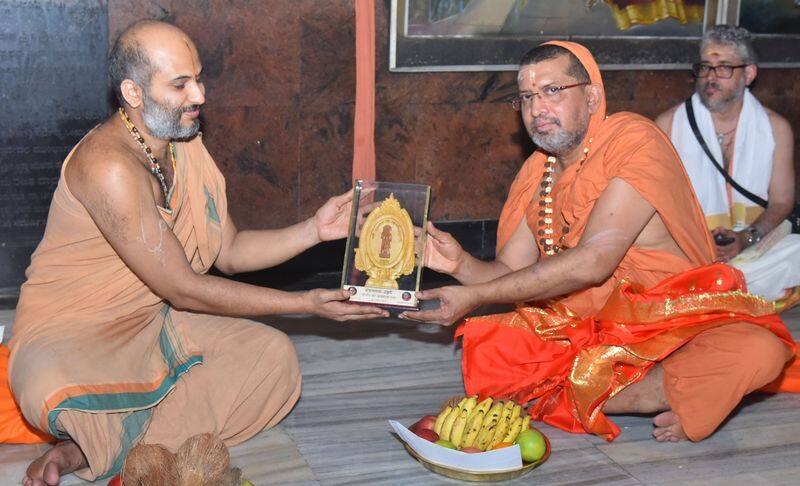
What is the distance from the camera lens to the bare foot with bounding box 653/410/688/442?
4074mm

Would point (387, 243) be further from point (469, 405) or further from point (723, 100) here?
point (723, 100)

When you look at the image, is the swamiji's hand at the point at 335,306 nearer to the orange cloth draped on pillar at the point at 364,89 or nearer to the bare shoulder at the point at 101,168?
the bare shoulder at the point at 101,168

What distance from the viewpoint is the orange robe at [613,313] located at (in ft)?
13.4

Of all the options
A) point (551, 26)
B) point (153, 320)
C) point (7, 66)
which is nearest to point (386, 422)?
point (153, 320)

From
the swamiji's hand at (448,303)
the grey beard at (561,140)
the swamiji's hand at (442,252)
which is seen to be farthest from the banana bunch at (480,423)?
the grey beard at (561,140)

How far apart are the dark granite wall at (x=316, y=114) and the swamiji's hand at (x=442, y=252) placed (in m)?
2.28

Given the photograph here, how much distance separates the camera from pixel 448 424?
149 inches

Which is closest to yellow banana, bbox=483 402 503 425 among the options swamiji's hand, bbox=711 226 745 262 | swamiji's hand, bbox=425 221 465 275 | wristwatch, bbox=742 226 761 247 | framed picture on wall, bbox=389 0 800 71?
swamiji's hand, bbox=425 221 465 275

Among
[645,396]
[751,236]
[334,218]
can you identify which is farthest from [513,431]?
[751,236]

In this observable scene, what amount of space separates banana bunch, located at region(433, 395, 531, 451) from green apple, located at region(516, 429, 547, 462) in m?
0.04

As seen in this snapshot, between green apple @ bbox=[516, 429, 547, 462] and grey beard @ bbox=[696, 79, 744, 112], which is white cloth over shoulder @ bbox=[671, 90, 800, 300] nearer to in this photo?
grey beard @ bbox=[696, 79, 744, 112]

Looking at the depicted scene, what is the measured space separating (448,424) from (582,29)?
13.3 feet

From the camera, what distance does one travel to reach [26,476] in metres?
3.62

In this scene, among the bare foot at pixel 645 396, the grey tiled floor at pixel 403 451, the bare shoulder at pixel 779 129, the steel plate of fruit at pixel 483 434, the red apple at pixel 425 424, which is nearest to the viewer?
the steel plate of fruit at pixel 483 434
